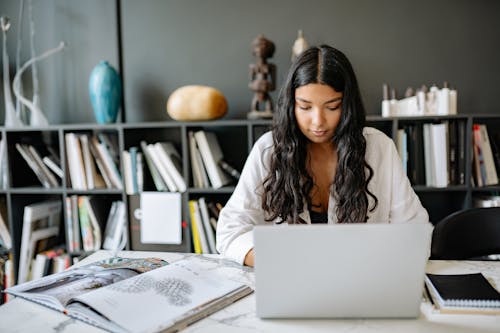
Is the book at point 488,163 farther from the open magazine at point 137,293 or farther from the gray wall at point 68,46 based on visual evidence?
the gray wall at point 68,46

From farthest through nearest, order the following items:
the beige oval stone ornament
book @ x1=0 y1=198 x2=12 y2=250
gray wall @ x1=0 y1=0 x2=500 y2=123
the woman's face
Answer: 1. book @ x1=0 y1=198 x2=12 y2=250
2. gray wall @ x1=0 y1=0 x2=500 y2=123
3. the beige oval stone ornament
4. the woman's face

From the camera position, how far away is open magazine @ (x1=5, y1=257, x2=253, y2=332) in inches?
28.5

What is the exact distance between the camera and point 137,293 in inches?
31.7

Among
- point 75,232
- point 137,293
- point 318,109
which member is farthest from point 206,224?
point 137,293

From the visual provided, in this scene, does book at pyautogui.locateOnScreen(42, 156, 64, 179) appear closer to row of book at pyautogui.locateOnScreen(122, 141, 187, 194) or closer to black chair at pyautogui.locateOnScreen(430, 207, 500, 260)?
row of book at pyautogui.locateOnScreen(122, 141, 187, 194)

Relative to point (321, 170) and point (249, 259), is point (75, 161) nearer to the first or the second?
point (321, 170)

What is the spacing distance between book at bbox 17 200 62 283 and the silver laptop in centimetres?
202

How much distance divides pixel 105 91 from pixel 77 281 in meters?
1.51

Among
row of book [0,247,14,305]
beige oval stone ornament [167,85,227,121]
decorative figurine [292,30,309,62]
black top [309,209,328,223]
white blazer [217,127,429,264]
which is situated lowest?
Result: row of book [0,247,14,305]

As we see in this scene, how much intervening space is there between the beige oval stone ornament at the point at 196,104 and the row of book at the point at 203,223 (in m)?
0.45

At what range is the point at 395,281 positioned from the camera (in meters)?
0.69

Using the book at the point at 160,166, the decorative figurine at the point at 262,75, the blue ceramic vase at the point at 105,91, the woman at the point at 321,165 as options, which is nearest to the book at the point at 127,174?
the book at the point at 160,166

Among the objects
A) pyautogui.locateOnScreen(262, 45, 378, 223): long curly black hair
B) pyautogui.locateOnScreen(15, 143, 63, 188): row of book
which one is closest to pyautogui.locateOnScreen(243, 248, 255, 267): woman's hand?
pyautogui.locateOnScreen(262, 45, 378, 223): long curly black hair

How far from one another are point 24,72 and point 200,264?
2.17 metres
